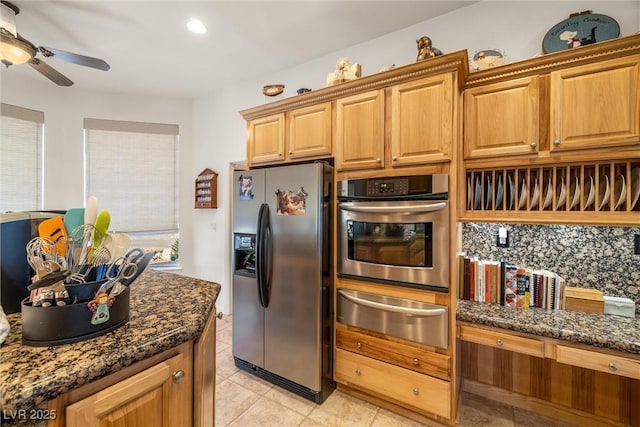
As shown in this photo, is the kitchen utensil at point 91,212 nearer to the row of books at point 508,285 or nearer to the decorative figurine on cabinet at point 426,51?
the decorative figurine on cabinet at point 426,51

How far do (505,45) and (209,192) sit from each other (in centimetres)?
341

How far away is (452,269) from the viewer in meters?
1.68

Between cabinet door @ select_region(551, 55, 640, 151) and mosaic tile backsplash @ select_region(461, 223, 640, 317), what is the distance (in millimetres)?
593

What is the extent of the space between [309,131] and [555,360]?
7.46ft

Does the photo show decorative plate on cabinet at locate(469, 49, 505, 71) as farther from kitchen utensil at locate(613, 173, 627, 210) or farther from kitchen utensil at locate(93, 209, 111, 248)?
kitchen utensil at locate(93, 209, 111, 248)

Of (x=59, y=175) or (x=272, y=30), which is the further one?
(x=59, y=175)

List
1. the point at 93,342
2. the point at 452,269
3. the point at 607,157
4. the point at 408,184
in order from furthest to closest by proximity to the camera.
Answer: the point at 408,184
the point at 452,269
the point at 607,157
the point at 93,342

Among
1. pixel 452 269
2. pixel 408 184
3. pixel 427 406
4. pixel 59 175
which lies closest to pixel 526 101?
pixel 408 184

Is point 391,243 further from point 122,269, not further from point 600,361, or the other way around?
point 122,269

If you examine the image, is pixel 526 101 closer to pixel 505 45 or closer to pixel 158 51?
pixel 505 45

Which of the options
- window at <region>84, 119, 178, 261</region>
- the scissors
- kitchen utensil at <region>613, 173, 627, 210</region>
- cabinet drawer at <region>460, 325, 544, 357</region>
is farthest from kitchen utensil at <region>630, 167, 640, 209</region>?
window at <region>84, 119, 178, 261</region>

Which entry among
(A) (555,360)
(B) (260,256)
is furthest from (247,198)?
(A) (555,360)

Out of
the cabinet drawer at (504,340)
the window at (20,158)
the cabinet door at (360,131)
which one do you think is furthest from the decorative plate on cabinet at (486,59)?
the window at (20,158)

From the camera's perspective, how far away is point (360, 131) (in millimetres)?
2029
